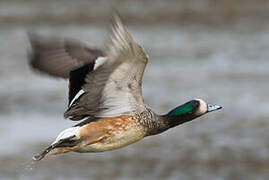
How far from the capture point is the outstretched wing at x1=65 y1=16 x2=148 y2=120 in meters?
4.78

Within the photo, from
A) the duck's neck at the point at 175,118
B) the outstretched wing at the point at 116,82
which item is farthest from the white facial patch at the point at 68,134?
the duck's neck at the point at 175,118

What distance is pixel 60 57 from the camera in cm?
524

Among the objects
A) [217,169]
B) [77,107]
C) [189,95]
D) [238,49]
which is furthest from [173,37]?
[77,107]

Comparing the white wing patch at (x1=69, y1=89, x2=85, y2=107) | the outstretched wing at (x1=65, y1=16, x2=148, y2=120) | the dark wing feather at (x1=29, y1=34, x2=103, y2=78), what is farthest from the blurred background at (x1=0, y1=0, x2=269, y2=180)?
the white wing patch at (x1=69, y1=89, x2=85, y2=107)

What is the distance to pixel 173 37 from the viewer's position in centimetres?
1638

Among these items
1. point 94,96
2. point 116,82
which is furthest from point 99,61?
point 94,96

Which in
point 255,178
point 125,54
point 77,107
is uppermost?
point 125,54

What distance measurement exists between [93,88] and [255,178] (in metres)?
4.38

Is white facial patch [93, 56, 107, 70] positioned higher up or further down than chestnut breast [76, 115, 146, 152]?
higher up

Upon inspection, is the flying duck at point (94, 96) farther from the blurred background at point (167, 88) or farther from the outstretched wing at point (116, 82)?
the blurred background at point (167, 88)

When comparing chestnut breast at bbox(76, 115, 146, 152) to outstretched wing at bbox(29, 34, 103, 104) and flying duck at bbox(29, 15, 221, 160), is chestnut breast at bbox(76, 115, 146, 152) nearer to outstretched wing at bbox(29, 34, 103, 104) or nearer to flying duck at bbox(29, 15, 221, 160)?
flying duck at bbox(29, 15, 221, 160)

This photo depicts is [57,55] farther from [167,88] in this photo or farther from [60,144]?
[167,88]

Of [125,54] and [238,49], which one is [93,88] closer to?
A: [125,54]

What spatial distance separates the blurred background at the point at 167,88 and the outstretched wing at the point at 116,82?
0.12m
